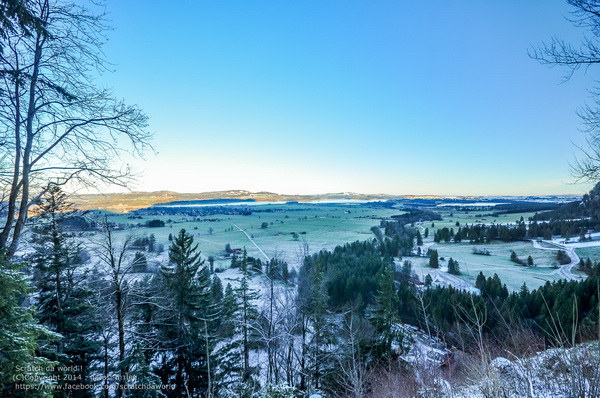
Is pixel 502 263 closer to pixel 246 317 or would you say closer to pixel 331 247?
pixel 331 247

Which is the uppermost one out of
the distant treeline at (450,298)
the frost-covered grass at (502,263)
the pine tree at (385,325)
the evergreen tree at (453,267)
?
the pine tree at (385,325)

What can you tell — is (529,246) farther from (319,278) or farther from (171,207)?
(171,207)

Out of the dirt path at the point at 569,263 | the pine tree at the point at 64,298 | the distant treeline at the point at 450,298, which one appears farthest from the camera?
the dirt path at the point at 569,263

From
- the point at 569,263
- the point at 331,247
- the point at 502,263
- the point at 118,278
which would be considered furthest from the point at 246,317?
the point at 569,263

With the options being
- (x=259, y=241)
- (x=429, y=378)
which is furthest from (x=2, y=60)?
(x=259, y=241)

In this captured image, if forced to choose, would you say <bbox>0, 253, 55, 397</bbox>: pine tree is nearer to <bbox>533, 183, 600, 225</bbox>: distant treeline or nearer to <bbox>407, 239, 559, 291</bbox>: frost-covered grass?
<bbox>407, 239, 559, 291</bbox>: frost-covered grass

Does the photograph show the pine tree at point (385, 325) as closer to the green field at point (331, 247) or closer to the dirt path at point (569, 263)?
the green field at point (331, 247)

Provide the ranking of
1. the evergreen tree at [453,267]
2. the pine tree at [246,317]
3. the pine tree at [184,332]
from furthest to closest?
the evergreen tree at [453,267] → the pine tree at [246,317] → the pine tree at [184,332]

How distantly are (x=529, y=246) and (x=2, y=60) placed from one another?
96686 mm

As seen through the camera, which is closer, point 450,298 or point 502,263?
point 450,298

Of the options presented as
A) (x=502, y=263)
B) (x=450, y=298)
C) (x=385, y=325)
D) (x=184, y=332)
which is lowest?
(x=502, y=263)

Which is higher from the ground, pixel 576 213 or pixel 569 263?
pixel 576 213

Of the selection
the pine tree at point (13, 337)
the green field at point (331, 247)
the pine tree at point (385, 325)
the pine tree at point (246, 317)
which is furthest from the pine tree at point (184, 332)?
the green field at point (331, 247)

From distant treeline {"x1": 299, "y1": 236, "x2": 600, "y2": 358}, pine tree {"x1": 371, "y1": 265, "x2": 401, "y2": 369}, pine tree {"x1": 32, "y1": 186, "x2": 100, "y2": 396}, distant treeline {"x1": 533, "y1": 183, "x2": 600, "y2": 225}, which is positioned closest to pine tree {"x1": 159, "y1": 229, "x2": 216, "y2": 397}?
pine tree {"x1": 32, "y1": 186, "x2": 100, "y2": 396}
